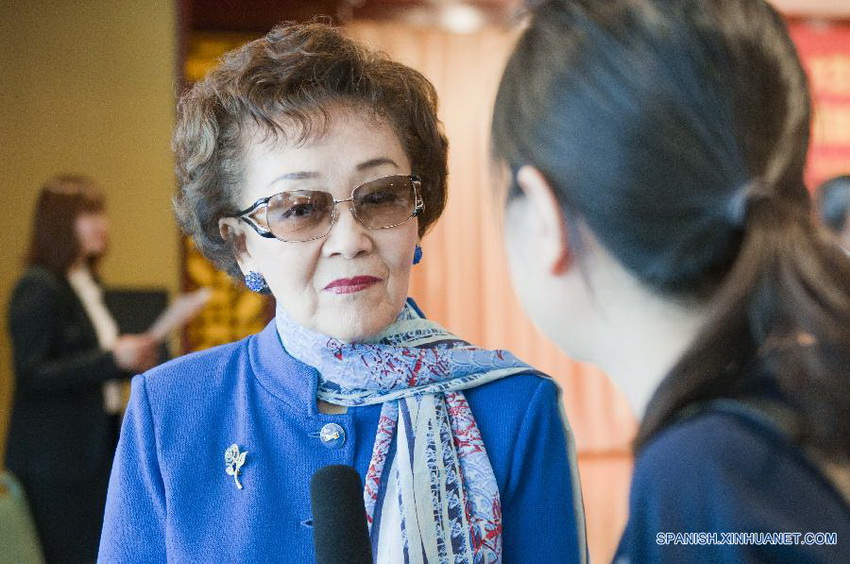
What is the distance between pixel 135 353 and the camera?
3.03m

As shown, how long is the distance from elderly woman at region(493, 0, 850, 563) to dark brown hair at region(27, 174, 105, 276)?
8.42 feet

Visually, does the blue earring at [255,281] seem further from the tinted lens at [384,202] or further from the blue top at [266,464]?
the tinted lens at [384,202]

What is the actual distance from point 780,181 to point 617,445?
604 centimetres

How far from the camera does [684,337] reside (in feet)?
2.40

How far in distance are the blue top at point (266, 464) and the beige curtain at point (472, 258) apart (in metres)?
4.70

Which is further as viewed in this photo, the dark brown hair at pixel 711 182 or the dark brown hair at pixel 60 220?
the dark brown hair at pixel 60 220

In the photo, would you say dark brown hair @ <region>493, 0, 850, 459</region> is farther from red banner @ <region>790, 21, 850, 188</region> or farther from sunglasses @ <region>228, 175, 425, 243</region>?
red banner @ <region>790, 21, 850, 188</region>

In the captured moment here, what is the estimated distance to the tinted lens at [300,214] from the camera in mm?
1178

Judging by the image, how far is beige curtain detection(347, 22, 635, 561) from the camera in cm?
605

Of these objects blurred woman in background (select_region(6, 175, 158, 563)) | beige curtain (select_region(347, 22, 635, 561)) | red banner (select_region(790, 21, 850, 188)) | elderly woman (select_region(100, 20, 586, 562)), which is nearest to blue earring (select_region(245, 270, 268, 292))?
elderly woman (select_region(100, 20, 586, 562))

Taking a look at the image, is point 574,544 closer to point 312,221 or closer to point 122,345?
point 312,221

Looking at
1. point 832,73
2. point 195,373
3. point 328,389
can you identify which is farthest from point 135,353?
point 832,73

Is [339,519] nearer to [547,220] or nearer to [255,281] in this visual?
[547,220]

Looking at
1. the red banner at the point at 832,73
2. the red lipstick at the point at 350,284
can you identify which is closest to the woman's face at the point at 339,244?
the red lipstick at the point at 350,284
